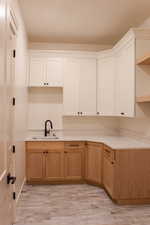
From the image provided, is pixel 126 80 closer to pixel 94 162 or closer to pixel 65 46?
pixel 94 162

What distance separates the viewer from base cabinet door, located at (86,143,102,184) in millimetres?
4047

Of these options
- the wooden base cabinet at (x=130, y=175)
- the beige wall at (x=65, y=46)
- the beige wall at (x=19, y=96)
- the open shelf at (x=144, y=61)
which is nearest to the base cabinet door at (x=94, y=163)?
the wooden base cabinet at (x=130, y=175)

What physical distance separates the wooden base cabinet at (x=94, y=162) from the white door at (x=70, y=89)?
0.84 m

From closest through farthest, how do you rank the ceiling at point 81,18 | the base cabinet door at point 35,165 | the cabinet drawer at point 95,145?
1. the ceiling at point 81,18
2. the cabinet drawer at point 95,145
3. the base cabinet door at point 35,165

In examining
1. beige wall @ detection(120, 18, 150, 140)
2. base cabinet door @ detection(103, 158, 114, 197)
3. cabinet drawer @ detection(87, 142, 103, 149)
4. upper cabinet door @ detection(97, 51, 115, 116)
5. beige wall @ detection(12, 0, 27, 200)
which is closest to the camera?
beige wall @ detection(12, 0, 27, 200)

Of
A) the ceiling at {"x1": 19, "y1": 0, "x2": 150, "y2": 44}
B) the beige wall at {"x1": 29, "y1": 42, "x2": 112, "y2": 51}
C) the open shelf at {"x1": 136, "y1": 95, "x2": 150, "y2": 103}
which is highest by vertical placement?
the ceiling at {"x1": 19, "y1": 0, "x2": 150, "y2": 44}

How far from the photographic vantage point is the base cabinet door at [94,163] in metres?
4.05

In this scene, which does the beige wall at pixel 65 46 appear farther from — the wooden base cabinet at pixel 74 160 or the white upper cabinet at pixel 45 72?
the wooden base cabinet at pixel 74 160

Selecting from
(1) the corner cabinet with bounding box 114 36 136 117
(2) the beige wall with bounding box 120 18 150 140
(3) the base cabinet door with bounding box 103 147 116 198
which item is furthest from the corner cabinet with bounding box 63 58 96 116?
(2) the beige wall with bounding box 120 18 150 140

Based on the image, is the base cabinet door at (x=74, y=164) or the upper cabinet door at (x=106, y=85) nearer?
the base cabinet door at (x=74, y=164)

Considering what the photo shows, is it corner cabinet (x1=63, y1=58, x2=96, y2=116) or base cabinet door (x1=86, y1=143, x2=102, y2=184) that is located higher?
corner cabinet (x1=63, y1=58, x2=96, y2=116)

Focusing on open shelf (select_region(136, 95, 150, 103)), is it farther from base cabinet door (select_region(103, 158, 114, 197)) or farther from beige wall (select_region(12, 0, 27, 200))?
beige wall (select_region(12, 0, 27, 200))

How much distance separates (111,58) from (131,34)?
0.96m

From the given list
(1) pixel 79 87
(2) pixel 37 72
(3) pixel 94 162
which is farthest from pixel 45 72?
(3) pixel 94 162
